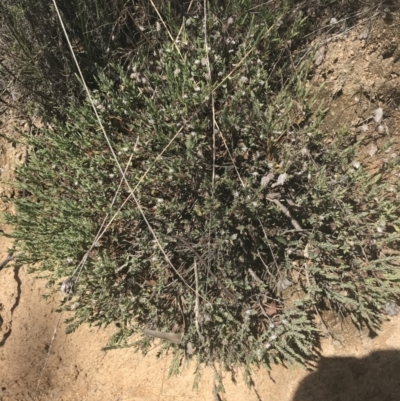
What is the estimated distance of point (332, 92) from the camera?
272 cm

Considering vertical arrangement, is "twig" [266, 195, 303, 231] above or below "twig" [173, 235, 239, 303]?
above

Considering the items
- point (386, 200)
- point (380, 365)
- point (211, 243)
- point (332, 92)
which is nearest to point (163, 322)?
point (211, 243)

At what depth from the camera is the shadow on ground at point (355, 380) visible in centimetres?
262

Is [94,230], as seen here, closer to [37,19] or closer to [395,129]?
[37,19]

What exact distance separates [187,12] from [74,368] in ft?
8.54

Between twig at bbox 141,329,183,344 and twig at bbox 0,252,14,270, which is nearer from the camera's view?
twig at bbox 141,329,183,344

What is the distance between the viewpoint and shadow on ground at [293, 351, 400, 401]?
2.62 m

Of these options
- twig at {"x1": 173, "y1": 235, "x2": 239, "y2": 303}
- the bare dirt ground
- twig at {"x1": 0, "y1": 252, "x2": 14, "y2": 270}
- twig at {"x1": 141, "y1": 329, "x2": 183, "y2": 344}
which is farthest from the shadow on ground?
twig at {"x1": 0, "y1": 252, "x2": 14, "y2": 270}

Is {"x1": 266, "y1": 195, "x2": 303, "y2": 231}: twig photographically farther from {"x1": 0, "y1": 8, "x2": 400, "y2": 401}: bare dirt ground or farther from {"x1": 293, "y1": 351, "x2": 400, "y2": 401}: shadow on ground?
{"x1": 293, "y1": 351, "x2": 400, "y2": 401}: shadow on ground

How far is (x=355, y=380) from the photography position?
2650 millimetres

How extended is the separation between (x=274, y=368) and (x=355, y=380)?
52 centimetres

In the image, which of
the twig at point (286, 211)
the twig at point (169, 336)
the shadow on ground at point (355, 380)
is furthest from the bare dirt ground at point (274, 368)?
the twig at point (286, 211)

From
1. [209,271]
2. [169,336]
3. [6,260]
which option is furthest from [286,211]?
[6,260]

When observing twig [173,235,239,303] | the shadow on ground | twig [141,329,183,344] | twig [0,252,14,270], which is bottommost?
the shadow on ground
